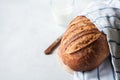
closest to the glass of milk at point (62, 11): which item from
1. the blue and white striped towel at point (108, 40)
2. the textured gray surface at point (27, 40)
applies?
the textured gray surface at point (27, 40)

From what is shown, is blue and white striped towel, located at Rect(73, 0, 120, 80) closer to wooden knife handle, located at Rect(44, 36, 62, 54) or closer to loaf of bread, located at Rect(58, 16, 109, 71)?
loaf of bread, located at Rect(58, 16, 109, 71)

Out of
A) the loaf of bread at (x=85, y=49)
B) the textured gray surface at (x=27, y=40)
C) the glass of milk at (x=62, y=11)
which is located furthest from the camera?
the glass of milk at (x=62, y=11)

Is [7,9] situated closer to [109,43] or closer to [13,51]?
[13,51]

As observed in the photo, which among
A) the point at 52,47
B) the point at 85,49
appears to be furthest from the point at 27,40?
the point at 85,49

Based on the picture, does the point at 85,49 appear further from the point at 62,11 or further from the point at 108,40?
the point at 62,11

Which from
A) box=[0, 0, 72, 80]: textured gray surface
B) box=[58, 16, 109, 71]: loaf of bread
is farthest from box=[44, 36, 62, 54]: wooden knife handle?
box=[58, 16, 109, 71]: loaf of bread

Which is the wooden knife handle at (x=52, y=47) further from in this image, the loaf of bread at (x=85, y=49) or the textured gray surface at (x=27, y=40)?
the loaf of bread at (x=85, y=49)

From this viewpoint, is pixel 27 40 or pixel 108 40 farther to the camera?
pixel 27 40
